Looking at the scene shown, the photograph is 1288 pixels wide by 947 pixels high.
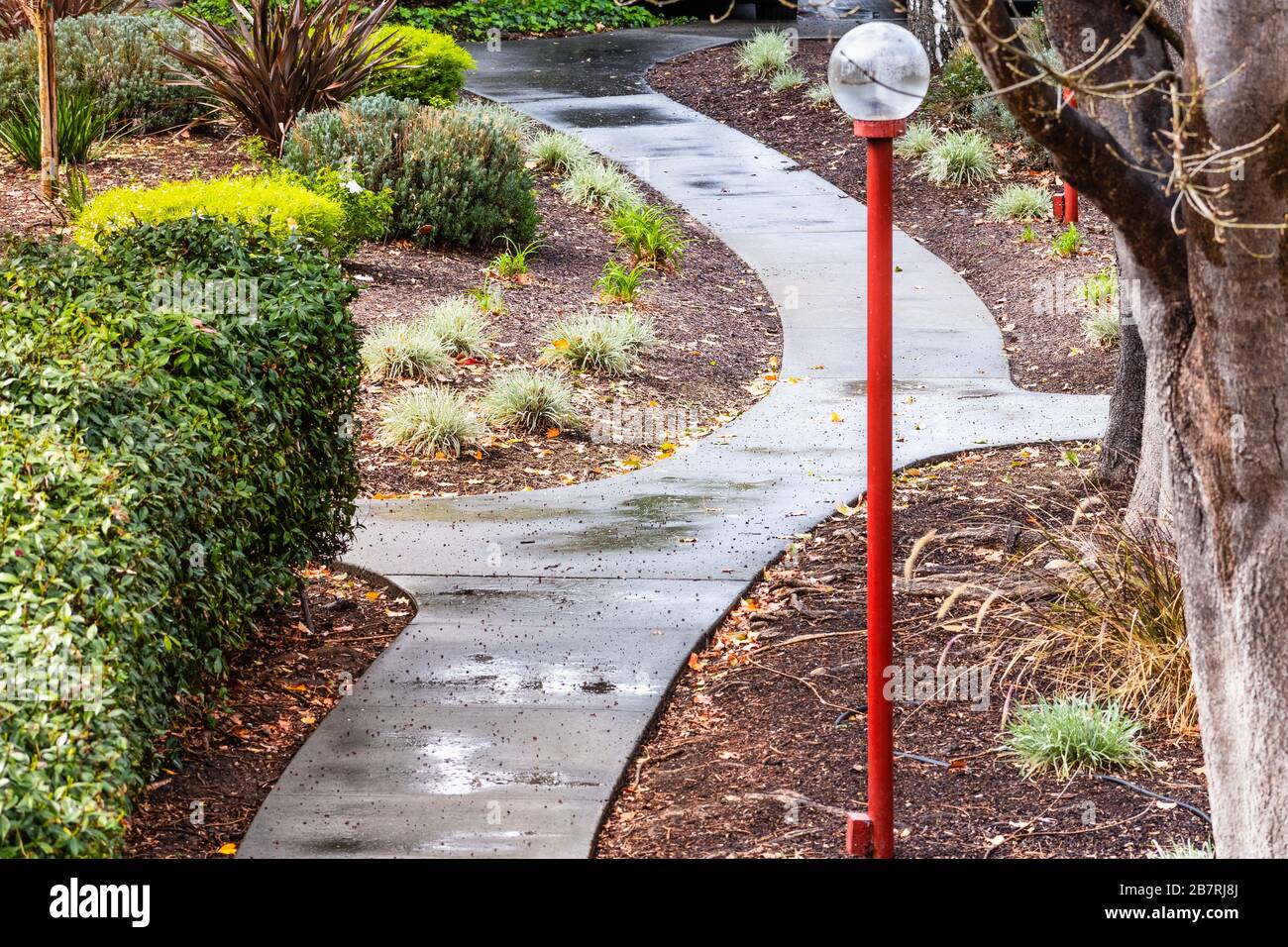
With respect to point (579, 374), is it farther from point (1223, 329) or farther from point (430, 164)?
point (1223, 329)

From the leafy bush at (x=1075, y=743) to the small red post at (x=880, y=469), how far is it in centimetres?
82

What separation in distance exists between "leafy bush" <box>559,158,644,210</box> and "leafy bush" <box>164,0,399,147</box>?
6.75ft

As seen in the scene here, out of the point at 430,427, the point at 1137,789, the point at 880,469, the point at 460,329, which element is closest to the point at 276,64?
the point at 460,329

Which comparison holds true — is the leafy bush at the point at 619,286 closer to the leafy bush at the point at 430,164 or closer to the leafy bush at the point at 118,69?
the leafy bush at the point at 430,164

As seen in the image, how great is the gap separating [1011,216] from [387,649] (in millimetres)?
9172

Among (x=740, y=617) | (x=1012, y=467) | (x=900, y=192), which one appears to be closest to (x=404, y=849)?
(x=740, y=617)

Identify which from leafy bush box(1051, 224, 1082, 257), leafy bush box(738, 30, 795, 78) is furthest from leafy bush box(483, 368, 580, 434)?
leafy bush box(738, 30, 795, 78)

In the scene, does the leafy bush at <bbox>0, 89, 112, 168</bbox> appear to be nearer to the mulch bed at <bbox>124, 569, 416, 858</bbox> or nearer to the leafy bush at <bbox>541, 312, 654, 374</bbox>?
the leafy bush at <bbox>541, 312, 654, 374</bbox>

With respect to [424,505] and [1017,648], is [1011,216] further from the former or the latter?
[1017,648]

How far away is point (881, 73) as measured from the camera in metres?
3.94

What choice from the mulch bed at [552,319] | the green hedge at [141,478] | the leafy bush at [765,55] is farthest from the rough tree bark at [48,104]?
the leafy bush at [765,55]

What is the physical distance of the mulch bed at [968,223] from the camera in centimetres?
1019

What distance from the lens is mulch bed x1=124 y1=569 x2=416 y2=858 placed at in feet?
15.4

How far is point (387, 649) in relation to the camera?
5.89 meters
